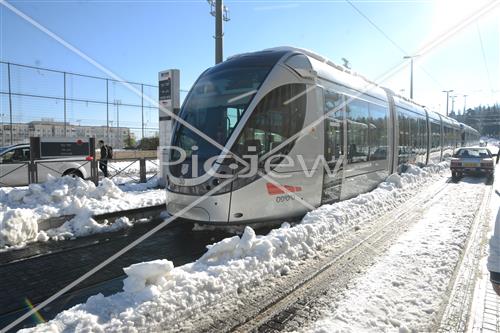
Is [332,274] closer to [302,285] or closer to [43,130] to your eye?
[302,285]

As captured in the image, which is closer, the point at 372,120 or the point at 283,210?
the point at 283,210

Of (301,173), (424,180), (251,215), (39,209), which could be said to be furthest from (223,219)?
(424,180)

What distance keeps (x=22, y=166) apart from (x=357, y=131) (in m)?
11.9

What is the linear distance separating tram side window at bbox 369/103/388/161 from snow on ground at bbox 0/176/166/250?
Answer: 6.71m

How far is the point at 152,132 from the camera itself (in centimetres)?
2827

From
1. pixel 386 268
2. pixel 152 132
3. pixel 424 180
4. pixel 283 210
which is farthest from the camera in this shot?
pixel 152 132

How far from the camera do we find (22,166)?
1315 centimetres

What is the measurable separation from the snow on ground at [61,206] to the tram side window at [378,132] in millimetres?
6714

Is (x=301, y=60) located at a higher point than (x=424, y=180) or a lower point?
higher

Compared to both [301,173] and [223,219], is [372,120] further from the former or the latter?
[223,219]

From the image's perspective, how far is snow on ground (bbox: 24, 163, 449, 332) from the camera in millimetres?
3355

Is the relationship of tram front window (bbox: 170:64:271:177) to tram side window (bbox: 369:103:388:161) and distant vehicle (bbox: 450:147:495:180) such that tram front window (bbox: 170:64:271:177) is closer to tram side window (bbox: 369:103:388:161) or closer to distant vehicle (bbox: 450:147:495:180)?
tram side window (bbox: 369:103:388:161)

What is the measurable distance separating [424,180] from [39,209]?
14.0m

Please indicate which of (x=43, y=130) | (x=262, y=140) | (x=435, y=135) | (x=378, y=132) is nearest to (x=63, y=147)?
(x=43, y=130)
